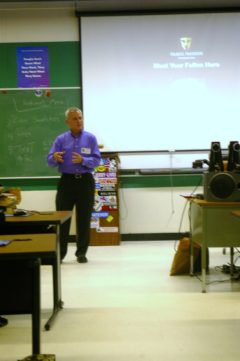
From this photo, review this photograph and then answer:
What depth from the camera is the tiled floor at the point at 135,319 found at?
→ 282 centimetres

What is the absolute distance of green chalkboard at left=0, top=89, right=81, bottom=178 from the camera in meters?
Answer: 6.46

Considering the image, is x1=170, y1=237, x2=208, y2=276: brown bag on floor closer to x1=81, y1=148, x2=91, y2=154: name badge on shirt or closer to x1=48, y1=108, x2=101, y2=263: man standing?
x1=48, y1=108, x2=101, y2=263: man standing

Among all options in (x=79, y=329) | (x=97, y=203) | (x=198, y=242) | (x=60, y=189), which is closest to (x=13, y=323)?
(x=79, y=329)

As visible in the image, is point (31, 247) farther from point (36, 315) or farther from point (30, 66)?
point (30, 66)

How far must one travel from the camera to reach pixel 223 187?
13.0ft

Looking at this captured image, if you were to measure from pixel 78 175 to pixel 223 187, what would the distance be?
6.09 feet

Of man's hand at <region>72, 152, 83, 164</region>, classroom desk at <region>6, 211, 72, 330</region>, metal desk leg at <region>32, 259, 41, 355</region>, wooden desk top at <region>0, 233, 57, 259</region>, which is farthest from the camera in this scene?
man's hand at <region>72, 152, 83, 164</region>

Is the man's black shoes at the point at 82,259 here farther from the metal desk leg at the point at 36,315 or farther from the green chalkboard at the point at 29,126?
the metal desk leg at the point at 36,315

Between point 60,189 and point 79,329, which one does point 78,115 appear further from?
point 79,329

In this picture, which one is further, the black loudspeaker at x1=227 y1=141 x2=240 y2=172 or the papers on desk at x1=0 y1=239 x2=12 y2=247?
the black loudspeaker at x1=227 y1=141 x2=240 y2=172

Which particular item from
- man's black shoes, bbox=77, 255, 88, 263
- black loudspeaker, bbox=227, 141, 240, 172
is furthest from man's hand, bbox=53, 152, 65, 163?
black loudspeaker, bbox=227, 141, 240, 172

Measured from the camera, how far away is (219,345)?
2.88 metres

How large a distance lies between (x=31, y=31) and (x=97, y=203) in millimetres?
2407

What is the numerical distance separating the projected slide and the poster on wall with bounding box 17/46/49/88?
579 millimetres
